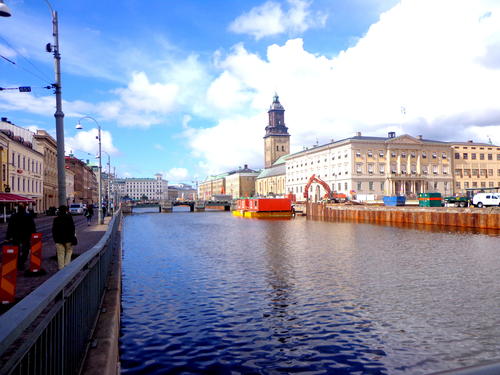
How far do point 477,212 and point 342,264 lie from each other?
34878mm

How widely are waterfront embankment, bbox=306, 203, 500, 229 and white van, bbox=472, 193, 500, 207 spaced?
30.4 feet

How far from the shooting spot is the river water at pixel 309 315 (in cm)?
951

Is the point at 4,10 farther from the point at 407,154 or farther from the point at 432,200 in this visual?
the point at 407,154

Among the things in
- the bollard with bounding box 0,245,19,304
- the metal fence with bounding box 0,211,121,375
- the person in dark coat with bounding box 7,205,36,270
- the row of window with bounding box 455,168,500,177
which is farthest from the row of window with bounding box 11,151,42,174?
the row of window with bounding box 455,168,500,177

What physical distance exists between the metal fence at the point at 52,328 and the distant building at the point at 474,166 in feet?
423

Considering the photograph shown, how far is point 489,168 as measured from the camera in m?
120

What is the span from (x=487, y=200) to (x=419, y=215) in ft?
34.3

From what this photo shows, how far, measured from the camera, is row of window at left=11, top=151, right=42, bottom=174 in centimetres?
5968

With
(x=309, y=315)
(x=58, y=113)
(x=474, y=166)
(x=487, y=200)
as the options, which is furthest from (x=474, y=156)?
(x=58, y=113)

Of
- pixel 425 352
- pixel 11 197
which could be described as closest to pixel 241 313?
pixel 425 352

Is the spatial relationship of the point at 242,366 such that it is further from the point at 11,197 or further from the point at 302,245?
the point at 11,197

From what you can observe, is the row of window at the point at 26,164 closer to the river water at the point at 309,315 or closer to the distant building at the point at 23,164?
the distant building at the point at 23,164

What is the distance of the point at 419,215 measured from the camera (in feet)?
192

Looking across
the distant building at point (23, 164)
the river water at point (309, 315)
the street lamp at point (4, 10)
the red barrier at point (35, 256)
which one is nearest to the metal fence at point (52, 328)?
the river water at point (309, 315)
